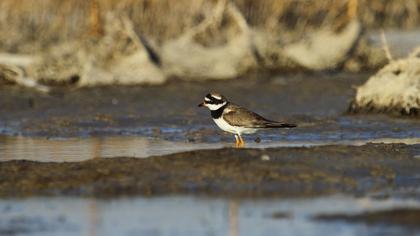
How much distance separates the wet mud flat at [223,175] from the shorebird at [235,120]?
2073mm

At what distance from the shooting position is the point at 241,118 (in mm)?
12891

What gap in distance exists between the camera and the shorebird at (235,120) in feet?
42.2

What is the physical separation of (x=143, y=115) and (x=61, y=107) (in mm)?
1585

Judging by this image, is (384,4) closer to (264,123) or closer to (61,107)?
(61,107)

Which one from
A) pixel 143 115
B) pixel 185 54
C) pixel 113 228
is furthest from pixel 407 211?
pixel 185 54

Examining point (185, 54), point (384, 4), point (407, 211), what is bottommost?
point (407, 211)

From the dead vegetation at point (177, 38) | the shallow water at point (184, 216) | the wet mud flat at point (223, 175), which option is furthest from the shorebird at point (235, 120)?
the dead vegetation at point (177, 38)

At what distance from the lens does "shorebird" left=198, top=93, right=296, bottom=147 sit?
12.9m

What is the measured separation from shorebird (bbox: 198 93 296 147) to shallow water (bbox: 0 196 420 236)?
12.4 ft

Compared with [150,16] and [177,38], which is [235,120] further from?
[150,16]

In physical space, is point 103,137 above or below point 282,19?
below

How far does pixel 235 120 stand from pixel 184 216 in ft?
14.8

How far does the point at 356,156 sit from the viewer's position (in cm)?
1077

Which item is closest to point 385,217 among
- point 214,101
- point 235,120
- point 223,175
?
point 223,175
